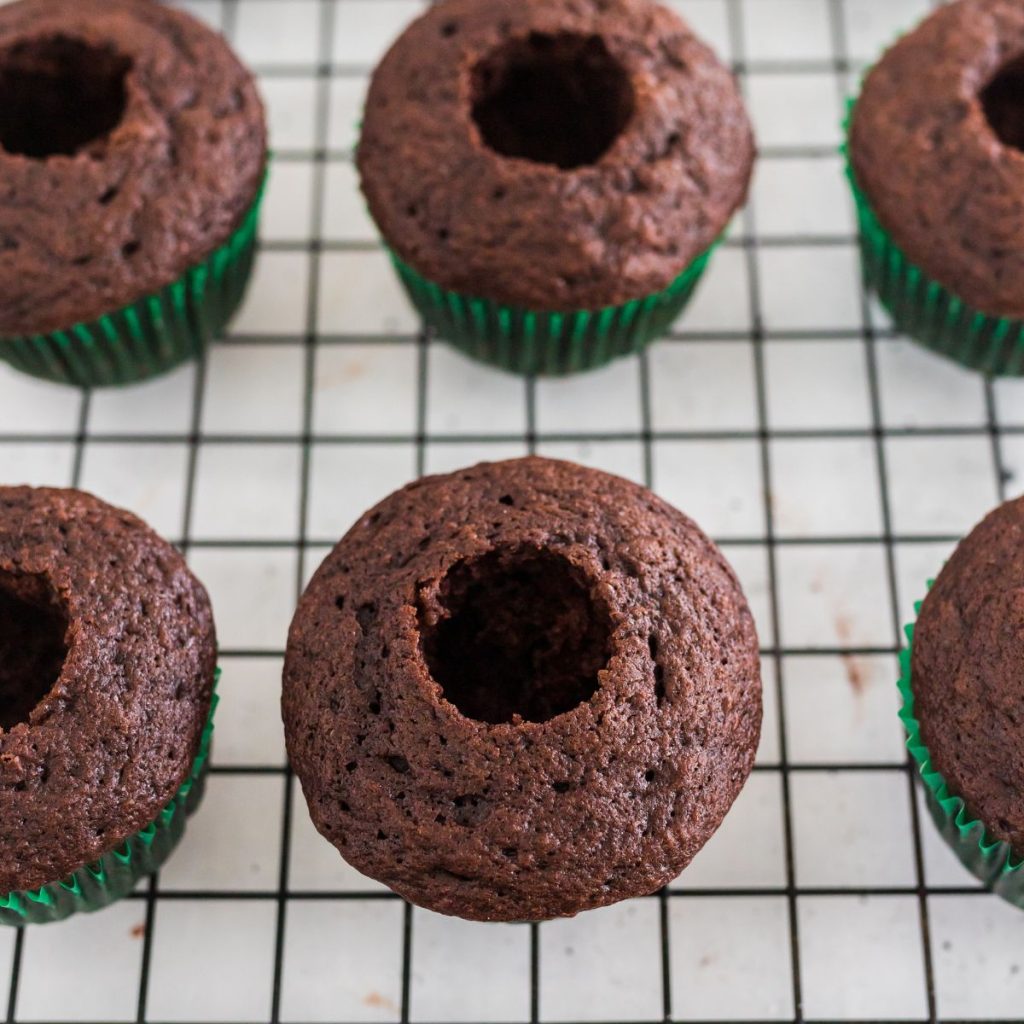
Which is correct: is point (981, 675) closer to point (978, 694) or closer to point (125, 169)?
point (978, 694)

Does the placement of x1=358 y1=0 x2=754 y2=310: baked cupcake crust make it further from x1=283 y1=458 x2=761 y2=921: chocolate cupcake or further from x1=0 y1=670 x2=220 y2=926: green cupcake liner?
x1=0 y1=670 x2=220 y2=926: green cupcake liner

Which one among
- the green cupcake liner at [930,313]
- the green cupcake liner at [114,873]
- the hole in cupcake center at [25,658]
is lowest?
the green cupcake liner at [114,873]

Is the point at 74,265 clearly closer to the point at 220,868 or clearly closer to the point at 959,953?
the point at 220,868

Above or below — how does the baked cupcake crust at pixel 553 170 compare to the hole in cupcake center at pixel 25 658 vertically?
above

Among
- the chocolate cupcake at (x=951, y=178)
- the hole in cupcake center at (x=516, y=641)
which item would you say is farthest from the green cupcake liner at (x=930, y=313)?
the hole in cupcake center at (x=516, y=641)

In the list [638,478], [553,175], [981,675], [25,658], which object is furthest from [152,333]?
[981,675]

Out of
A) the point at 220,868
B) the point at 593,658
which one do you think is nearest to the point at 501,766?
the point at 593,658

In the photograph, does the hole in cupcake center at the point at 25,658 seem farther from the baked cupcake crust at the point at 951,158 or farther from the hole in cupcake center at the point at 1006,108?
the hole in cupcake center at the point at 1006,108
